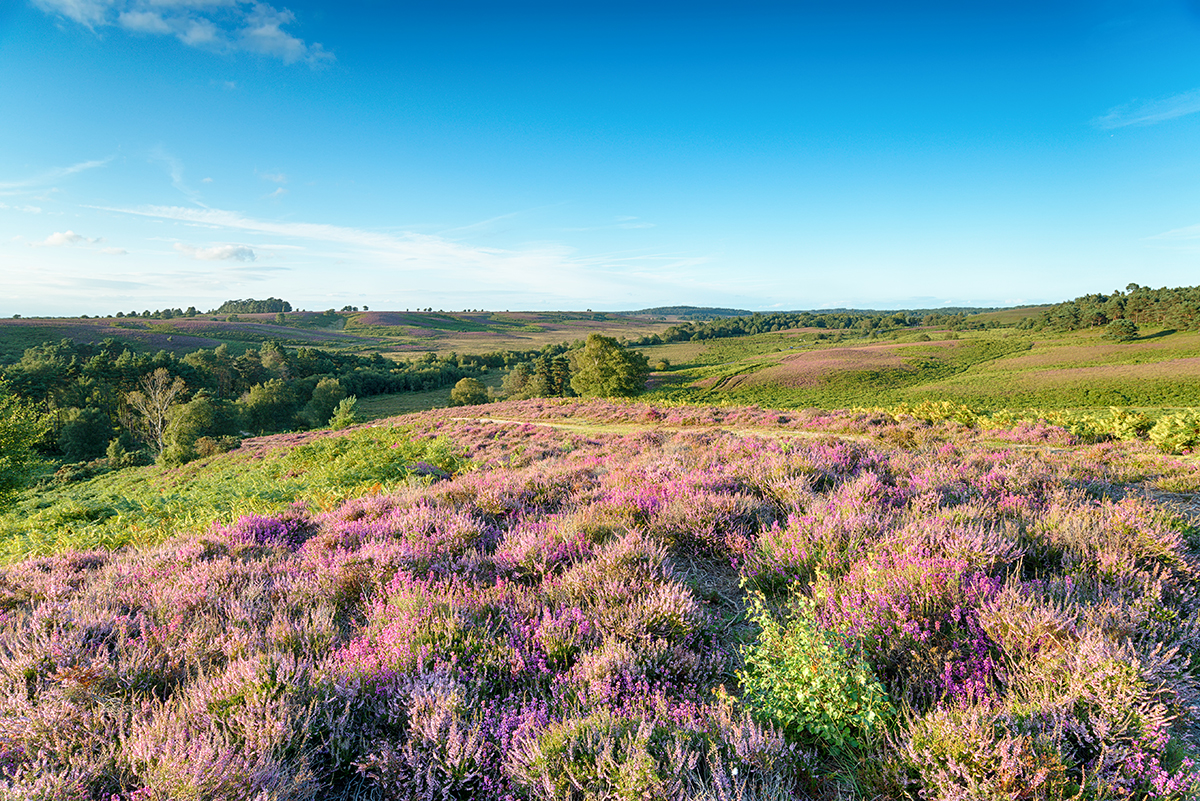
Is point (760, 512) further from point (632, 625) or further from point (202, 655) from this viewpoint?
point (202, 655)

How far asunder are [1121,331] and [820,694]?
387ft

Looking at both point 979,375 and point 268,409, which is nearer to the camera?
point 268,409

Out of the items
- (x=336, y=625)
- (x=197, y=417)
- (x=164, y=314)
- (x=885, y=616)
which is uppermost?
(x=164, y=314)

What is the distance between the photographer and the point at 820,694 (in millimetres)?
2629

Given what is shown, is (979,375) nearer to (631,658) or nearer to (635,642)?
(635,642)

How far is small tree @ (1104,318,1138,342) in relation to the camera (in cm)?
7923

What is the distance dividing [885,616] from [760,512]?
2.50m

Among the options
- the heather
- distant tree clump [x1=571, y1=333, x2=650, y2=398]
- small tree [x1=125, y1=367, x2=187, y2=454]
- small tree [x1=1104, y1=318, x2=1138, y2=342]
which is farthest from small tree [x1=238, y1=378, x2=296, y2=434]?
small tree [x1=1104, y1=318, x2=1138, y2=342]

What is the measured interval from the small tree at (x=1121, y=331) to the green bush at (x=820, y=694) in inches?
4467

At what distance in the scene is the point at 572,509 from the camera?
6168 millimetres

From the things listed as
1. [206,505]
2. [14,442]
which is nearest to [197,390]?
[14,442]

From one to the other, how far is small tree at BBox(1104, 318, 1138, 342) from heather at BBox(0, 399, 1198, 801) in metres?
111

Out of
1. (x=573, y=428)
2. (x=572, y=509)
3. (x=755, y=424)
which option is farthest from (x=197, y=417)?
(x=572, y=509)

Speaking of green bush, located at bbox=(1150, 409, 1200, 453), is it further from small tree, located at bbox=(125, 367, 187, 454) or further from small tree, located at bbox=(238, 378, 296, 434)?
small tree, located at bbox=(238, 378, 296, 434)
